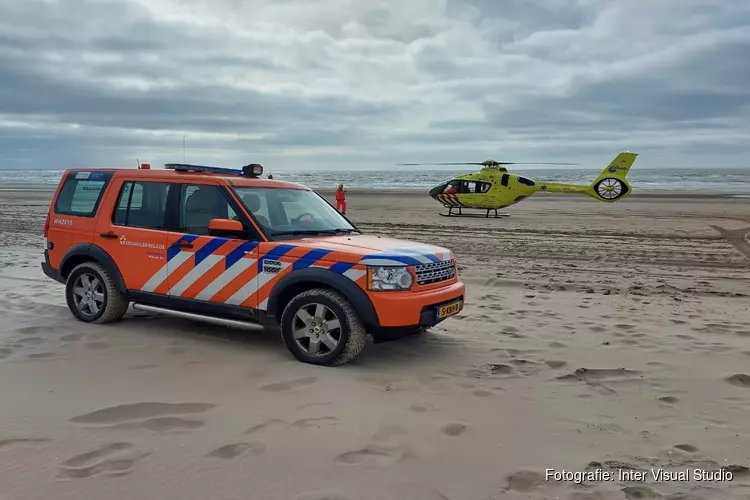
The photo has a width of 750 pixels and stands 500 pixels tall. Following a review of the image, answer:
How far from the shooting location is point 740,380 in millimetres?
5312

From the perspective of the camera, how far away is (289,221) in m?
6.43

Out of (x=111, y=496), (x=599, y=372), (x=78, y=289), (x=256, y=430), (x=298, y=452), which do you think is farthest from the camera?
(x=78, y=289)

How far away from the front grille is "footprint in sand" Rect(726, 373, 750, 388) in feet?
8.60

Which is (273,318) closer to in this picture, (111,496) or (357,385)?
(357,385)

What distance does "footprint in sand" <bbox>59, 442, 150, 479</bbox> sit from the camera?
356 centimetres

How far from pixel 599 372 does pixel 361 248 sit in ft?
7.96

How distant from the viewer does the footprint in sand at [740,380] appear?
17.2 ft

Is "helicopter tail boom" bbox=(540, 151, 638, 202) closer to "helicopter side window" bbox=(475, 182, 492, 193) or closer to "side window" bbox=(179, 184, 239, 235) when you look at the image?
"helicopter side window" bbox=(475, 182, 492, 193)

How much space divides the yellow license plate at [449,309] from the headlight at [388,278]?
1.51 feet

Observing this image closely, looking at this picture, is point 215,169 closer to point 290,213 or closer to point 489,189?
point 290,213

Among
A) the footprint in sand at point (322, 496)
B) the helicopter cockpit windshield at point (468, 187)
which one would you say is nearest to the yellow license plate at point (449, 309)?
the footprint in sand at point (322, 496)

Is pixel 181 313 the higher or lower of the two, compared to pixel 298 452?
higher

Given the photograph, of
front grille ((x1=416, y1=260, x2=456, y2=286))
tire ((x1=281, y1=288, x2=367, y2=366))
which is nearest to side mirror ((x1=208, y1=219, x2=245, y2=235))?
tire ((x1=281, y1=288, x2=367, y2=366))

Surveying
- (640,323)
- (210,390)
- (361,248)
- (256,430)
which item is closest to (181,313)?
(210,390)
